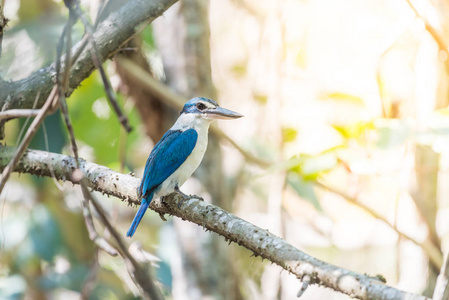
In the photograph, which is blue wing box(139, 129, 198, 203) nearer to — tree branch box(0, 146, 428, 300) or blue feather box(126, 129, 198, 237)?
blue feather box(126, 129, 198, 237)

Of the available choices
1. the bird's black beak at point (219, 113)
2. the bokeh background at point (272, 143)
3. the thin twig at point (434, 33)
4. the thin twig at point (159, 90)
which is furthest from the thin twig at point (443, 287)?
the thin twig at point (159, 90)

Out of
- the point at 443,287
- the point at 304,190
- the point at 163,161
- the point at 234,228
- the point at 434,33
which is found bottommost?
the point at 443,287

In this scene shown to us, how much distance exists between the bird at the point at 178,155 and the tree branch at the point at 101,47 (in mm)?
579

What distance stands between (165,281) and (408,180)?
215 centimetres

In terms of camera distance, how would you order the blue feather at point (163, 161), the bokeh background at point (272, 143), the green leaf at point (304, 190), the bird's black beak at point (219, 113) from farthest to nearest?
the green leaf at point (304, 190)
the bokeh background at point (272, 143)
the bird's black beak at point (219, 113)
the blue feather at point (163, 161)

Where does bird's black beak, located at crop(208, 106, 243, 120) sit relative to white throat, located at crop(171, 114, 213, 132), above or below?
above

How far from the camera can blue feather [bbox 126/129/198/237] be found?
265 centimetres

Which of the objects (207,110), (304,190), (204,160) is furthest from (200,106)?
(304,190)

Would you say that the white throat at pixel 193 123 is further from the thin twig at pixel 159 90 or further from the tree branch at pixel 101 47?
the thin twig at pixel 159 90

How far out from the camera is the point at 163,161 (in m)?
2.91

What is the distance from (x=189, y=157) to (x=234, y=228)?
103 cm

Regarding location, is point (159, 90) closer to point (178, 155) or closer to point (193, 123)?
point (193, 123)

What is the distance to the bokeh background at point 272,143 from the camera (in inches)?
145

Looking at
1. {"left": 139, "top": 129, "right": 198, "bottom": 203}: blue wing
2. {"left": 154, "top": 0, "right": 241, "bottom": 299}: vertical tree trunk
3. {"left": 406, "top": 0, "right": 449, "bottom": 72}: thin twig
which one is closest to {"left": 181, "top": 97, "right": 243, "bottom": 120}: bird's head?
{"left": 139, "top": 129, "right": 198, "bottom": 203}: blue wing
